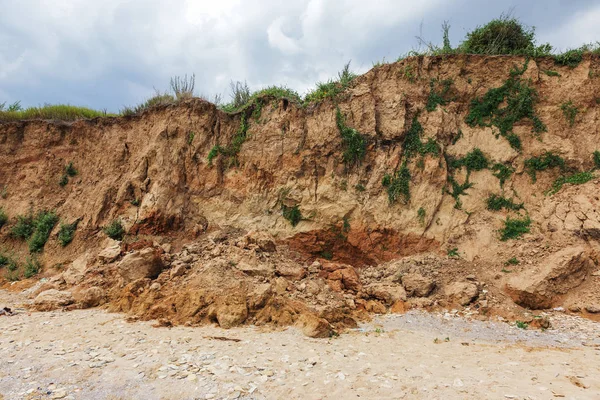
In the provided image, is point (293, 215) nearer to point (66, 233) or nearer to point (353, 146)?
point (353, 146)

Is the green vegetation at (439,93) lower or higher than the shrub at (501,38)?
lower

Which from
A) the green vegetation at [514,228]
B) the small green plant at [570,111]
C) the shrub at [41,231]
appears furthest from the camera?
the shrub at [41,231]

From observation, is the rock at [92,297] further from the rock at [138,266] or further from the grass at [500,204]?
the grass at [500,204]

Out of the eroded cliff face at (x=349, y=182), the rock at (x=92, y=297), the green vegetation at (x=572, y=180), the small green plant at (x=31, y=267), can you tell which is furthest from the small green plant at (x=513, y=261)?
the small green plant at (x=31, y=267)

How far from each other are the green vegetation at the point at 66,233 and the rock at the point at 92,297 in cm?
402

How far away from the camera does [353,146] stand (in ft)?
37.8

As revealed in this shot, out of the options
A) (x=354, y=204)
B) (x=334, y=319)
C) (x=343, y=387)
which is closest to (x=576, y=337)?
(x=334, y=319)

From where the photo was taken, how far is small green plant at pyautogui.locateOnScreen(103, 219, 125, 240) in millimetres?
11547

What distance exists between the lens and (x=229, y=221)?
11.6m

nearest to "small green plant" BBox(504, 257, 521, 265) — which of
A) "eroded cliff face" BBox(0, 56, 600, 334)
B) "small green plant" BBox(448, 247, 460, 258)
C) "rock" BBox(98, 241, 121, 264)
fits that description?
"eroded cliff face" BBox(0, 56, 600, 334)

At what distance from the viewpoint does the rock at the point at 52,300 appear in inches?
331

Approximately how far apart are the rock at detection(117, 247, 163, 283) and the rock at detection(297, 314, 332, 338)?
4.25 m

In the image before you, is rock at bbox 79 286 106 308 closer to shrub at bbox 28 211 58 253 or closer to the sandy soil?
the sandy soil

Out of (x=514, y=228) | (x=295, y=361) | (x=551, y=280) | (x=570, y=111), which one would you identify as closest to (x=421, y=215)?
(x=514, y=228)
